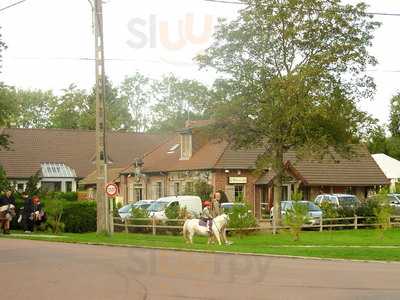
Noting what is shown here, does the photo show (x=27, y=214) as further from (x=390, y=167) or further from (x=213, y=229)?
(x=390, y=167)

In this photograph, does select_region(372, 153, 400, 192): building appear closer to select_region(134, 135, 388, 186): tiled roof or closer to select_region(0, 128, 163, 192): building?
select_region(134, 135, 388, 186): tiled roof

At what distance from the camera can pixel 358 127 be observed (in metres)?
39.7

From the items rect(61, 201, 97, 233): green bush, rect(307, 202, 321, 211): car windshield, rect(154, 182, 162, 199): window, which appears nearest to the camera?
rect(61, 201, 97, 233): green bush

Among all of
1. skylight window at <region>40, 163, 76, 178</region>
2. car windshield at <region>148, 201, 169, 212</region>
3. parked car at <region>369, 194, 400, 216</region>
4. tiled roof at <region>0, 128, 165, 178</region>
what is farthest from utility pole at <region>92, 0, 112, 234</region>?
skylight window at <region>40, 163, 76, 178</region>

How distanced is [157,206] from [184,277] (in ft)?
83.2

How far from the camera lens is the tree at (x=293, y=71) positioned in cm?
3694

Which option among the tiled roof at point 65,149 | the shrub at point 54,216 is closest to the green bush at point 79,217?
the shrub at point 54,216

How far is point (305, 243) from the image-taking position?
94.5 ft

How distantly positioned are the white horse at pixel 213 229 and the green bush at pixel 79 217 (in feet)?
33.1

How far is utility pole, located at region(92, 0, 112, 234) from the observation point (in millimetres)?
30438

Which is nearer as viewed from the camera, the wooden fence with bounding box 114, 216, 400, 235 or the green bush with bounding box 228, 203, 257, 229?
the green bush with bounding box 228, 203, 257, 229

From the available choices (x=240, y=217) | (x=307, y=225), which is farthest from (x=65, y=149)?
(x=240, y=217)

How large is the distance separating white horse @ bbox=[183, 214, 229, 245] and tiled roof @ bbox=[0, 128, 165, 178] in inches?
1691

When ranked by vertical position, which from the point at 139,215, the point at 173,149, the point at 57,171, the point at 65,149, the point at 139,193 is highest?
the point at 65,149
